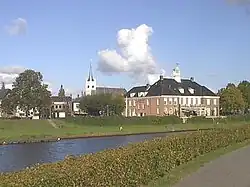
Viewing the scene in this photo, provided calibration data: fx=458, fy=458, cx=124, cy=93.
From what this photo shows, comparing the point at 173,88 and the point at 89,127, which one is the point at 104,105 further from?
the point at 89,127

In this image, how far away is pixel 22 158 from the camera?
41375mm

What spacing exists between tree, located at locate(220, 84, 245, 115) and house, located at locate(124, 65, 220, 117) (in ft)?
8.33

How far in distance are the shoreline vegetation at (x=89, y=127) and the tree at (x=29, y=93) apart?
2127cm

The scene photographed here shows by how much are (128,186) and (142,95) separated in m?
118

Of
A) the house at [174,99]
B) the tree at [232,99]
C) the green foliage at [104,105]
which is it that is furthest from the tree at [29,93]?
the tree at [232,99]

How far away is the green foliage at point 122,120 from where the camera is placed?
9144 cm

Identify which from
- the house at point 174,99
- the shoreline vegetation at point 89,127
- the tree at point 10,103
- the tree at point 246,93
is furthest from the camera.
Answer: the tree at point 246,93

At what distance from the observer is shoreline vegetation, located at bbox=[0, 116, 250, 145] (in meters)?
67.1

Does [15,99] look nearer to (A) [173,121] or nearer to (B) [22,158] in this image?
(A) [173,121]

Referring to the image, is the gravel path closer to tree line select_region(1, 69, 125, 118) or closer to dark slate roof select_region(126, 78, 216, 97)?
tree line select_region(1, 69, 125, 118)

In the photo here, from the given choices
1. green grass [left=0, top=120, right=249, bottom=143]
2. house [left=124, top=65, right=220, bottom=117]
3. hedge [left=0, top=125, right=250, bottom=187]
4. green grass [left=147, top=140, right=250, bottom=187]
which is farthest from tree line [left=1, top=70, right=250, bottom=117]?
hedge [left=0, top=125, right=250, bottom=187]

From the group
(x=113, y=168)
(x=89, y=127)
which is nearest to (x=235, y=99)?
(x=89, y=127)

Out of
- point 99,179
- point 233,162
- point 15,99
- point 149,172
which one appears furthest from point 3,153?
point 15,99

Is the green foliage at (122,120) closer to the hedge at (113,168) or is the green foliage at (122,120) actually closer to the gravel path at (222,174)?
the gravel path at (222,174)
